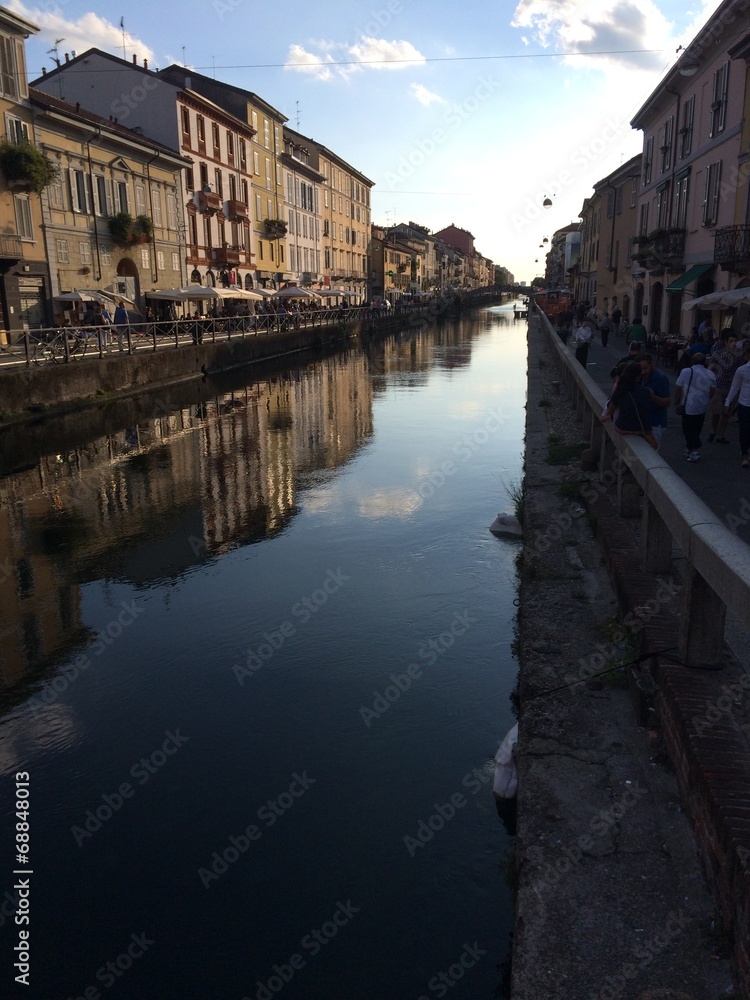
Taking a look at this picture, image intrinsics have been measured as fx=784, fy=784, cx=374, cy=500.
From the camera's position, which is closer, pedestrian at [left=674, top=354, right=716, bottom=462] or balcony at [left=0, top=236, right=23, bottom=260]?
pedestrian at [left=674, top=354, right=716, bottom=462]

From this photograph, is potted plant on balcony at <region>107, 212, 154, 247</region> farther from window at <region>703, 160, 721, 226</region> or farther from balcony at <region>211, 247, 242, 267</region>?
window at <region>703, 160, 721, 226</region>

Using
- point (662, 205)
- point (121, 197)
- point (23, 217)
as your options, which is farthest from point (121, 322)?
point (662, 205)

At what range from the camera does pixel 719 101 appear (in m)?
21.9

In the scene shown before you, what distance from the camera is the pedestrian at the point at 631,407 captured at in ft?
22.8

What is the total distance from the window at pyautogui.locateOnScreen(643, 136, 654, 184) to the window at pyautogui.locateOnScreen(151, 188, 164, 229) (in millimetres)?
22147

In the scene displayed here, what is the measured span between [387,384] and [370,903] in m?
23.9

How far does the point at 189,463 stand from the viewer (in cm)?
1427

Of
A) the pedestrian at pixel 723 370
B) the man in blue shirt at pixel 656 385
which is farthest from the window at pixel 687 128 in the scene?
the man in blue shirt at pixel 656 385

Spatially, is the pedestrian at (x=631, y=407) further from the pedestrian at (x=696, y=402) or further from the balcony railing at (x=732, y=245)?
the balcony railing at (x=732, y=245)

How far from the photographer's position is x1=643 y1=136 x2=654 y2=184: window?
1266 inches

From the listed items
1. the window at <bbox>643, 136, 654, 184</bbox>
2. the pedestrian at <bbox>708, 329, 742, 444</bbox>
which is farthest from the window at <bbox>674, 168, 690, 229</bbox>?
the pedestrian at <bbox>708, 329, 742, 444</bbox>

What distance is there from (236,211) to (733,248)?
34.9 meters

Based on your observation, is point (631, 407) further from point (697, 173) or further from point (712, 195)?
point (697, 173)

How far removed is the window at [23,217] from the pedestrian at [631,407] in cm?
2558
